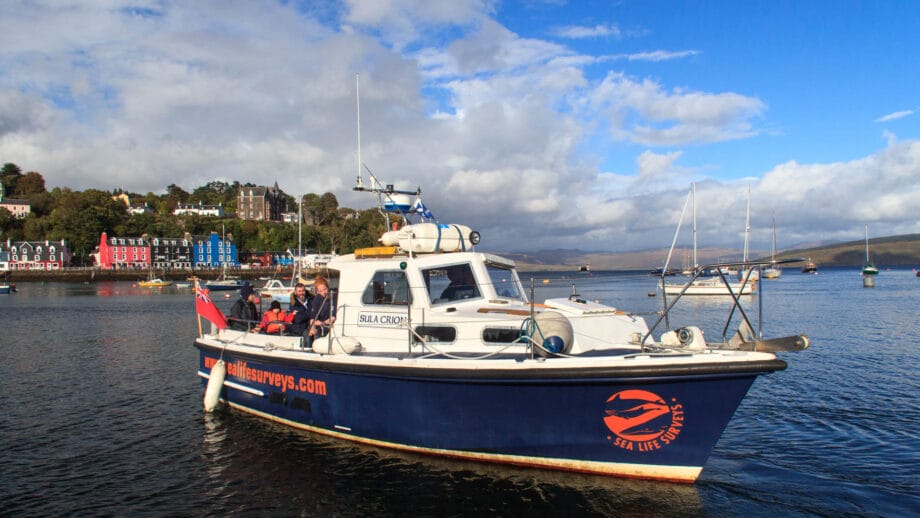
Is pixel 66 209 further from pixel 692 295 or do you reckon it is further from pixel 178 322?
pixel 692 295

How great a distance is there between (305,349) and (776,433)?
26.6ft

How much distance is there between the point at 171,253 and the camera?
368ft

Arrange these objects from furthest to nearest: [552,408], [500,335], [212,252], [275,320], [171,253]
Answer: [212,252], [171,253], [275,320], [500,335], [552,408]

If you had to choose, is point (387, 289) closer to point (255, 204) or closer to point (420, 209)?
point (420, 209)

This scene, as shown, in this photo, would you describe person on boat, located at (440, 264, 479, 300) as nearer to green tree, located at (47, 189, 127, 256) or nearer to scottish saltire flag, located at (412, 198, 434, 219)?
scottish saltire flag, located at (412, 198, 434, 219)

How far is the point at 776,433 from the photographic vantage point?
9.97 meters

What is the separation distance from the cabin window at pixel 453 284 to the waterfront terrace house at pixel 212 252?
113114 mm

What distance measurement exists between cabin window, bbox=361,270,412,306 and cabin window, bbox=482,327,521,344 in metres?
1.44

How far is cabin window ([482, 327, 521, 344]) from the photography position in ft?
26.1

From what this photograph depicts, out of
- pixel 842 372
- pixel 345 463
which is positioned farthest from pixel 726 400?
pixel 842 372

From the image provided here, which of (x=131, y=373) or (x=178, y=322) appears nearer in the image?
(x=131, y=373)

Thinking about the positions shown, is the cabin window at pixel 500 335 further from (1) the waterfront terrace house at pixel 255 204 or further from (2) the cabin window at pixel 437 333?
(1) the waterfront terrace house at pixel 255 204

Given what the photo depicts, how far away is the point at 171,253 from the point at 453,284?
117 metres

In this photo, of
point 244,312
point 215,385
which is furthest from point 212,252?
point 215,385
